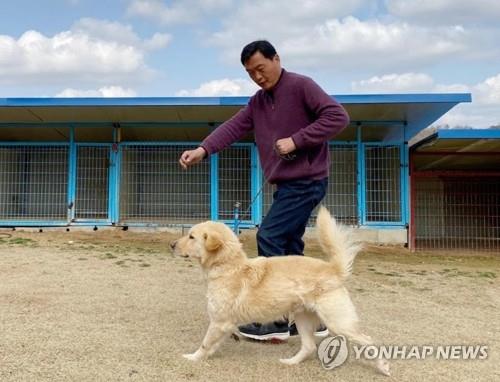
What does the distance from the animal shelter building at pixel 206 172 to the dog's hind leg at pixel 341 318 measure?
6.86m

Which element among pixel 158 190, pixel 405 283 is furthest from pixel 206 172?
pixel 405 283

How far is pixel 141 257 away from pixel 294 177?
15.7 ft

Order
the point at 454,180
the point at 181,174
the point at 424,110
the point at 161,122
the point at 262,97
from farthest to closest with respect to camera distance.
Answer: the point at 454,180, the point at 181,174, the point at 161,122, the point at 424,110, the point at 262,97

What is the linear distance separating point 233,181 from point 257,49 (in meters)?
8.07

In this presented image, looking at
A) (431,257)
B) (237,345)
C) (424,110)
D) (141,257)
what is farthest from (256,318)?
(424,110)

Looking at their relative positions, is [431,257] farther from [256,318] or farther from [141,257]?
[256,318]

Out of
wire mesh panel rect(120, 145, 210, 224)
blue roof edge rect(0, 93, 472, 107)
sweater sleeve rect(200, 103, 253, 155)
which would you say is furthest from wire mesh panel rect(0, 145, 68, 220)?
sweater sleeve rect(200, 103, 253, 155)

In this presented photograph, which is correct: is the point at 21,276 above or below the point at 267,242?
below

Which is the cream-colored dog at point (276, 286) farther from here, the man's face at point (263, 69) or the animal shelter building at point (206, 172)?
the animal shelter building at point (206, 172)

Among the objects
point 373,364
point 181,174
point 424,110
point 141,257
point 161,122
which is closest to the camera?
point 373,364

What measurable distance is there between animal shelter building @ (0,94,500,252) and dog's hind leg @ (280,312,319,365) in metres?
6.58

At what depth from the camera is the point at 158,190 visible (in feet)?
38.4

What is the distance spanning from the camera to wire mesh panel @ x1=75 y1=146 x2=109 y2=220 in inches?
423

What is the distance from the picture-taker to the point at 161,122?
11.0 meters
